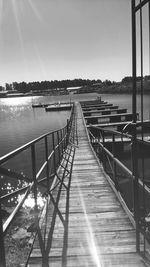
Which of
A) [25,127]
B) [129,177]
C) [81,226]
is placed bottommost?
[25,127]

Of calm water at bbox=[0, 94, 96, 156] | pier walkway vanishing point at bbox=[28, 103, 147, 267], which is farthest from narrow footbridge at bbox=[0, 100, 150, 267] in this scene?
Answer: calm water at bbox=[0, 94, 96, 156]

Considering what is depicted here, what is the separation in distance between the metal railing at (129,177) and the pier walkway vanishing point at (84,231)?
200mm

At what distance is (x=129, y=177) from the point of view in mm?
4047

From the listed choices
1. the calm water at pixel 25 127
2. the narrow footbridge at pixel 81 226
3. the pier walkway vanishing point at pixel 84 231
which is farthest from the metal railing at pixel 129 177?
the calm water at pixel 25 127

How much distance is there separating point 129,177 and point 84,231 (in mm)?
1111

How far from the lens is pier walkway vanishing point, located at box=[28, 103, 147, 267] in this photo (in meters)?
3.03

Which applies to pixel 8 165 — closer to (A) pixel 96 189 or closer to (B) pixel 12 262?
(B) pixel 12 262

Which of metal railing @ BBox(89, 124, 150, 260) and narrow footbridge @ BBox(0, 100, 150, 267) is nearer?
narrow footbridge @ BBox(0, 100, 150, 267)

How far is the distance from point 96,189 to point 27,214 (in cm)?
439

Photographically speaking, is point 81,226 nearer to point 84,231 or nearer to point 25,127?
point 84,231

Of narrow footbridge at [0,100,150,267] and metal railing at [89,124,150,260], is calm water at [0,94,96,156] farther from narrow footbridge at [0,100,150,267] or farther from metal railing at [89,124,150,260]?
narrow footbridge at [0,100,150,267]

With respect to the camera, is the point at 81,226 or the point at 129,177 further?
the point at 129,177

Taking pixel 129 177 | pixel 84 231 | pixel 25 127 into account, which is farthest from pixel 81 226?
pixel 25 127

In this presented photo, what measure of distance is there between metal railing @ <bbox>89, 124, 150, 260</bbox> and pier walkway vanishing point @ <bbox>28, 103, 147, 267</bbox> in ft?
0.66
